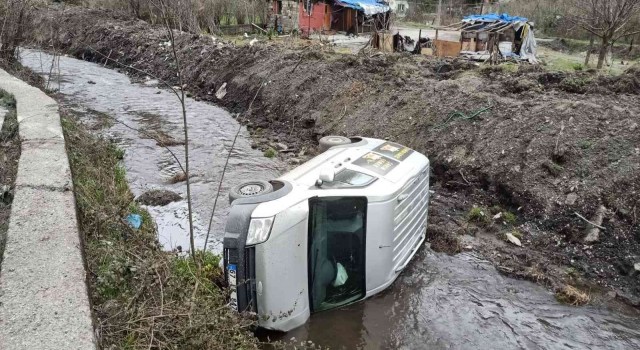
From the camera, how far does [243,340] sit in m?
3.49

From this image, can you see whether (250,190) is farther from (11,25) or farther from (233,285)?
(11,25)

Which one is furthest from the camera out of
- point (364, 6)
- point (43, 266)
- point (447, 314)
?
point (364, 6)

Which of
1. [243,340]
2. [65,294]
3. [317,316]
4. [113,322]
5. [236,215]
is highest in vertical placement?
[236,215]

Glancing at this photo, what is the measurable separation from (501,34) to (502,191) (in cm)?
1682

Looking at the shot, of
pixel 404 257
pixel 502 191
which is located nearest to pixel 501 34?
pixel 502 191

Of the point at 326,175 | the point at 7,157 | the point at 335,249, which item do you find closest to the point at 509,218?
the point at 335,249

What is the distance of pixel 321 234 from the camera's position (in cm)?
416

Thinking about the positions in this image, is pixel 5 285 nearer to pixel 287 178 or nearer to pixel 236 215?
pixel 236 215

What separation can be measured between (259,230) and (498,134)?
5.56 metres

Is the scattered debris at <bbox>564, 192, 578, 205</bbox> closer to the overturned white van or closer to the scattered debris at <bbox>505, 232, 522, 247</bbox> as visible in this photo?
the scattered debris at <bbox>505, 232, 522, 247</bbox>

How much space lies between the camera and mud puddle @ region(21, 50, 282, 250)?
23.0 feet

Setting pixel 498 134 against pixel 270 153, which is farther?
pixel 270 153

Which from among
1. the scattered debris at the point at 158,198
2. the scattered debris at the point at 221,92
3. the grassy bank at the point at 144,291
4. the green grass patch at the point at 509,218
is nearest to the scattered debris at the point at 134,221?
the grassy bank at the point at 144,291

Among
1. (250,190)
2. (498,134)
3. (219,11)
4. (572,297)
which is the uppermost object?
(219,11)
